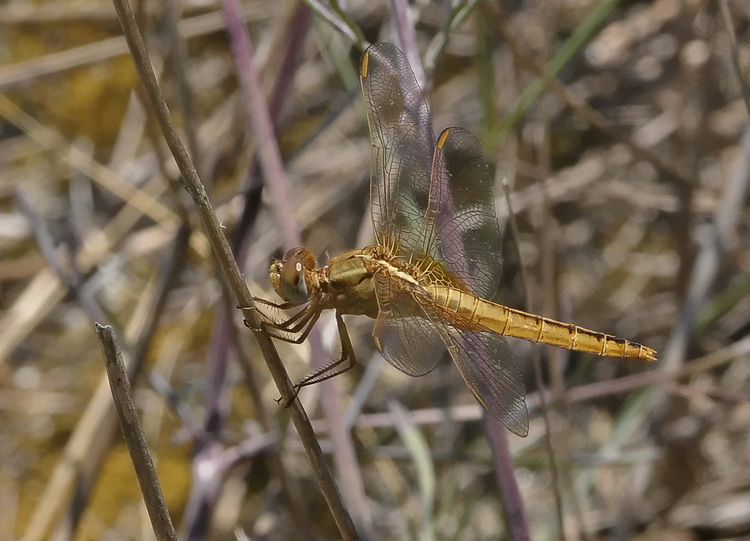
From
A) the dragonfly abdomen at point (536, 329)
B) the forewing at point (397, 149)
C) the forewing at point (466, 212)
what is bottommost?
the dragonfly abdomen at point (536, 329)

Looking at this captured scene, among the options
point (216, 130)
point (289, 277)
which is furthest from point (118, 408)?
point (216, 130)

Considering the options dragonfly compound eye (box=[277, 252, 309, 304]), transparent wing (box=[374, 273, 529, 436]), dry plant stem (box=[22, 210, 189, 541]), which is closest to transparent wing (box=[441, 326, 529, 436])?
transparent wing (box=[374, 273, 529, 436])

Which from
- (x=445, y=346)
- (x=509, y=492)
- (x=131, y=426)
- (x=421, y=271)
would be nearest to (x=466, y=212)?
(x=421, y=271)

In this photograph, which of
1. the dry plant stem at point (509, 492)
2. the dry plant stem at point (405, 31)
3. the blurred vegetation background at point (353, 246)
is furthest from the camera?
the blurred vegetation background at point (353, 246)

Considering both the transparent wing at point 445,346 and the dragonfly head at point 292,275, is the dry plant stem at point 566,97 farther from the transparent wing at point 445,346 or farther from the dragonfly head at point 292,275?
the dragonfly head at point 292,275

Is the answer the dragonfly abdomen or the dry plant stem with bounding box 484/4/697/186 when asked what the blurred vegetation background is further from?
the dragonfly abdomen

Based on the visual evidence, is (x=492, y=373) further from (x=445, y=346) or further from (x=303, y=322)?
(x=303, y=322)

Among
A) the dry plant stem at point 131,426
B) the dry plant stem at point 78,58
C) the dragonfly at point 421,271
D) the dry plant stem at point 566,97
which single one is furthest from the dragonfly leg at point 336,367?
the dry plant stem at point 78,58

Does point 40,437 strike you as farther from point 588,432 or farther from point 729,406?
point 729,406
